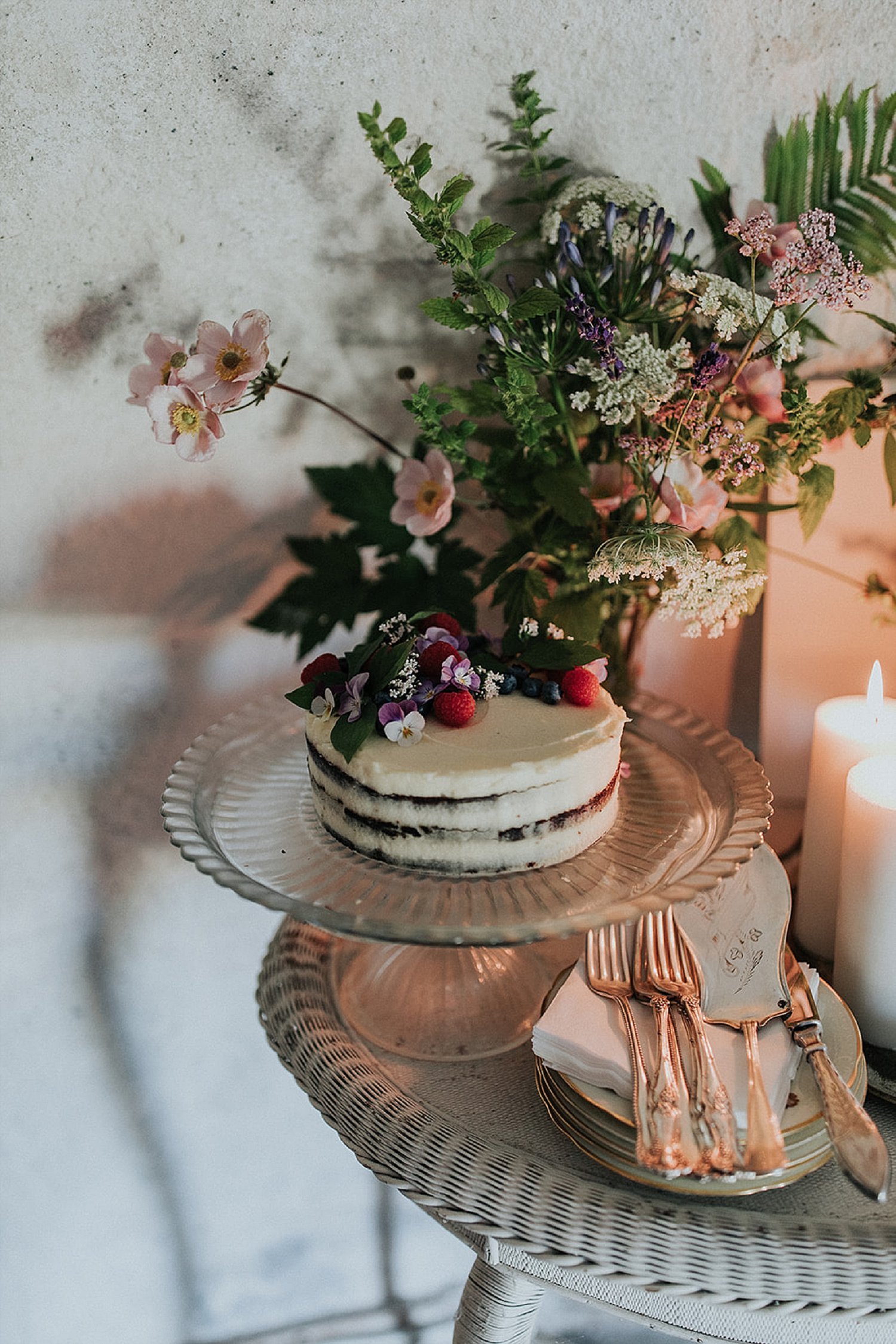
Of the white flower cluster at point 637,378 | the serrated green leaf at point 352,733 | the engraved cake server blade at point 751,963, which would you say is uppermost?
the white flower cluster at point 637,378

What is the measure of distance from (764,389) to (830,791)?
33cm

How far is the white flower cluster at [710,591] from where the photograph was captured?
73 cm

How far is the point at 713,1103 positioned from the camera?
2.02ft

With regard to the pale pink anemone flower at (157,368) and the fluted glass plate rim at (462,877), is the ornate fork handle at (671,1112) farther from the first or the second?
the pale pink anemone flower at (157,368)

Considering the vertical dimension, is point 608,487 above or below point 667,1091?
above

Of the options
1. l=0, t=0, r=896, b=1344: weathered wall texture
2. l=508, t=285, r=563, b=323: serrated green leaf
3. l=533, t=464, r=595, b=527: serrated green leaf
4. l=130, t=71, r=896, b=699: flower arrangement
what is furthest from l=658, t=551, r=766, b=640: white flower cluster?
l=0, t=0, r=896, b=1344: weathered wall texture

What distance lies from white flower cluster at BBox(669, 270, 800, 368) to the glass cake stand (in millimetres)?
346

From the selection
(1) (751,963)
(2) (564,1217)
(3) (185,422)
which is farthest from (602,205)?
(2) (564,1217)

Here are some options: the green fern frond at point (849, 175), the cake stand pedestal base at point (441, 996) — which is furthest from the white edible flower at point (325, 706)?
the green fern frond at point (849, 175)

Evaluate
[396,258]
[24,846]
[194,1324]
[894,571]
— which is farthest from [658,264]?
[194,1324]

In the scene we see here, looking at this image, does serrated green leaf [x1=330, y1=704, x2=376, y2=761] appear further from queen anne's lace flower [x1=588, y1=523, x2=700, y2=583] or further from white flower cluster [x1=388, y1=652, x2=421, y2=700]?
queen anne's lace flower [x1=588, y1=523, x2=700, y2=583]

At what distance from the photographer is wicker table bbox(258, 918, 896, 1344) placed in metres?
0.59

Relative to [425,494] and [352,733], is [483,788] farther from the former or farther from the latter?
[425,494]

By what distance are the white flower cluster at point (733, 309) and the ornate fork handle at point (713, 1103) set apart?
48cm
